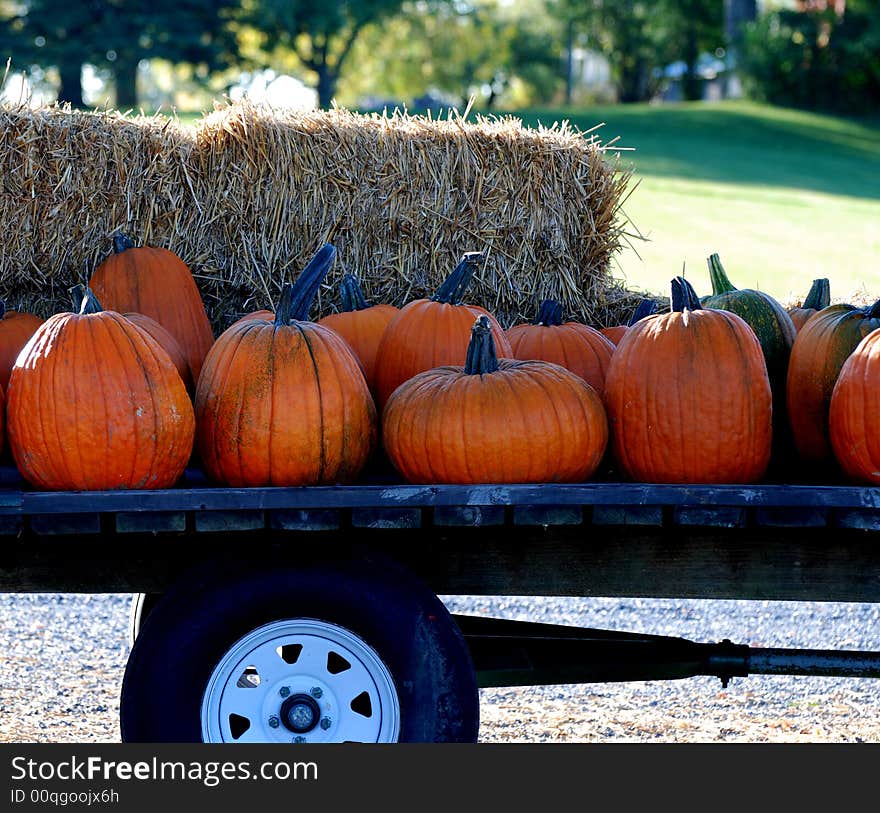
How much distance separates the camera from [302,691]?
121 inches

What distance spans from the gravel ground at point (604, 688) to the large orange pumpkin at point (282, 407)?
143cm

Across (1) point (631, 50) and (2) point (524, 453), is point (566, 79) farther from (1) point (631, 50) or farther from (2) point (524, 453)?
(2) point (524, 453)

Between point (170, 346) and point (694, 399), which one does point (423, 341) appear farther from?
point (694, 399)

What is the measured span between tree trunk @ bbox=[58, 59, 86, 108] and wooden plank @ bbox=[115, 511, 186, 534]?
29739mm

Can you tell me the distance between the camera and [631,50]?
47469 millimetres

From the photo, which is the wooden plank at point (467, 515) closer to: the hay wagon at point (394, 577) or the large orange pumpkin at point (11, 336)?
the hay wagon at point (394, 577)

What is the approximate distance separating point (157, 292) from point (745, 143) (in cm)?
2964

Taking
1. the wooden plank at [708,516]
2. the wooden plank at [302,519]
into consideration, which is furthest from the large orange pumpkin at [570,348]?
the wooden plank at [302,519]

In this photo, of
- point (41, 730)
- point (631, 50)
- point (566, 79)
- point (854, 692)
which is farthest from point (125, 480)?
point (566, 79)

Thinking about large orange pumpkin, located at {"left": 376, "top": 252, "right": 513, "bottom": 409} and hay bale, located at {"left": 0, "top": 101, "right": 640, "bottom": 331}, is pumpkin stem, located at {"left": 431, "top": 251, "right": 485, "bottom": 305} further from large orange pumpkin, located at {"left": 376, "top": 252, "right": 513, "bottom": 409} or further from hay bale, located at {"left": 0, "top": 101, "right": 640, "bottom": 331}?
hay bale, located at {"left": 0, "top": 101, "right": 640, "bottom": 331}

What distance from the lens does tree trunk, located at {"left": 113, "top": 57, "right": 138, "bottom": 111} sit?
102ft

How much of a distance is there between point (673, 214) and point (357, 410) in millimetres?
17618

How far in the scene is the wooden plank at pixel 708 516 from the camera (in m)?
3.01

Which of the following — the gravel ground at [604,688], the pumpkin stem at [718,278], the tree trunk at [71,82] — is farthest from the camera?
the tree trunk at [71,82]
